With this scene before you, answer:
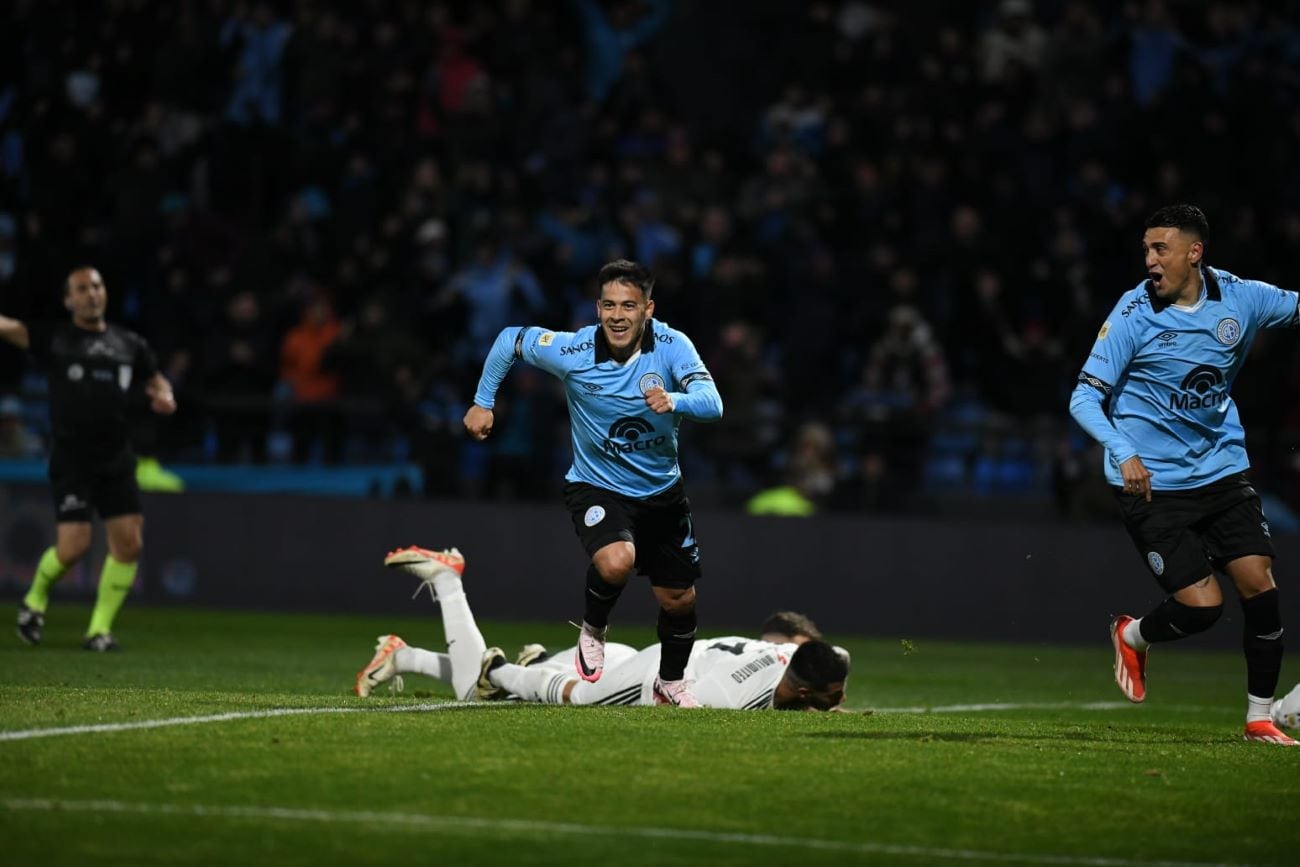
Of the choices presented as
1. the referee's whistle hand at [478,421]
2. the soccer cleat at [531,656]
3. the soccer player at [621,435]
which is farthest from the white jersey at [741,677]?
the referee's whistle hand at [478,421]

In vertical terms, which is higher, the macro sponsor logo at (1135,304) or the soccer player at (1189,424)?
the macro sponsor logo at (1135,304)

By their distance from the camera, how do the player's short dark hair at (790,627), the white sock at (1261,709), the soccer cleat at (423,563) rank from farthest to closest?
the soccer cleat at (423,563), the player's short dark hair at (790,627), the white sock at (1261,709)

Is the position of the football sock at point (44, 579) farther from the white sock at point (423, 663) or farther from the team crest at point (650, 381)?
the team crest at point (650, 381)

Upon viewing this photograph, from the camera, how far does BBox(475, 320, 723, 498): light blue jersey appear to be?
9953 mm

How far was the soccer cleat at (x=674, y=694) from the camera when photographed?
34.4 ft

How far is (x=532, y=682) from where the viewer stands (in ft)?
34.9

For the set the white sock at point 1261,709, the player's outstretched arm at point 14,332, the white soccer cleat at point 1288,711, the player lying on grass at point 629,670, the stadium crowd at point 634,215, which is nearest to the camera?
the white sock at point 1261,709

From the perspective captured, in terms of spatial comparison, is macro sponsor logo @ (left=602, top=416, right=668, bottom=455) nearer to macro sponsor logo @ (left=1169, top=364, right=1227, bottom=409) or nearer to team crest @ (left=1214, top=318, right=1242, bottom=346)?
macro sponsor logo @ (left=1169, top=364, right=1227, bottom=409)

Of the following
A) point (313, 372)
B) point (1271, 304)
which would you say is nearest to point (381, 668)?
point (1271, 304)

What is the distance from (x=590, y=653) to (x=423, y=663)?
133 centimetres

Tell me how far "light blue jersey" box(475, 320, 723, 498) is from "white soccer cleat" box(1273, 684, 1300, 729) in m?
3.19

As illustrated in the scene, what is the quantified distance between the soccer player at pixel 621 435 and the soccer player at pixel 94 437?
4.88 meters

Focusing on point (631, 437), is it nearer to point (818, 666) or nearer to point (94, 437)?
point (818, 666)

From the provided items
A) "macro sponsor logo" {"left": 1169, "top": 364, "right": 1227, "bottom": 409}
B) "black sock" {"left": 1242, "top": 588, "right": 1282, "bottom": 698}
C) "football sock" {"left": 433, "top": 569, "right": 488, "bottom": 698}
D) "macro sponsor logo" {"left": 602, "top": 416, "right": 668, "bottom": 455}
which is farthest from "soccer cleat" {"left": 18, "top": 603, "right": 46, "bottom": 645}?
"black sock" {"left": 1242, "top": 588, "right": 1282, "bottom": 698}
